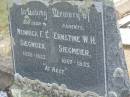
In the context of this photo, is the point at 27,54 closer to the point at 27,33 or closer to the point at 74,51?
the point at 27,33

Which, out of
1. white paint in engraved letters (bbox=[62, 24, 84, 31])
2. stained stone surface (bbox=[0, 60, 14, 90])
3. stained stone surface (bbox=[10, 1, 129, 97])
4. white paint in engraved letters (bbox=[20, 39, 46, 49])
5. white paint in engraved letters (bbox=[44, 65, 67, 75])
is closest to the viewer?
stained stone surface (bbox=[10, 1, 129, 97])

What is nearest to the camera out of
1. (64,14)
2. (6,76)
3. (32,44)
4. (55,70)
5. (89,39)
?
(89,39)

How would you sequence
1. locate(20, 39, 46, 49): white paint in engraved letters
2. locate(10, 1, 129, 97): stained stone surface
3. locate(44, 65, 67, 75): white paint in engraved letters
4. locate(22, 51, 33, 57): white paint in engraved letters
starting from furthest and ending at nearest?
locate(22, 51, 33, 57): white paint in engraved letters → locate(20, 39, 46, 49): white paint in engraved letters → locate(44, 65, 67, 75): white paint in engraved letters → locate(10, 1, 129, 97): stained stone surface

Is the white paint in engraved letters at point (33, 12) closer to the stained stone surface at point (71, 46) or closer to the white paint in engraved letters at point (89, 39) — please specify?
the stained stone surface at point (71, 46)

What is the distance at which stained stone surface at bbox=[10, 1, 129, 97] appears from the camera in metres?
3.59

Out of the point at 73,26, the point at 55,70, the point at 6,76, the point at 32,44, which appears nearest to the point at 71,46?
the point at 73,26

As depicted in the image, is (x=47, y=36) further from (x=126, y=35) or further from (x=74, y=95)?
(x=126, y=35)

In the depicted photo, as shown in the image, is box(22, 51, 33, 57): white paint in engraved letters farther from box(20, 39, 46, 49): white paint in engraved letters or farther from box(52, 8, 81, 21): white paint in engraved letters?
box(52, 8, 81, 21): white paint in engraved letters

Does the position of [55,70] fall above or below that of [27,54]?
below

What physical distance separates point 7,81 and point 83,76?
941 millimetres

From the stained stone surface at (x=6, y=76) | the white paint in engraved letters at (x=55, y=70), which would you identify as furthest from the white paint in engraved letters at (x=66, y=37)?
the stained stone surface at (x=6, y=76)

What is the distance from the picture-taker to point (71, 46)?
3848 mm

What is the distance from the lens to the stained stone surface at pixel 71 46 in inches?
141

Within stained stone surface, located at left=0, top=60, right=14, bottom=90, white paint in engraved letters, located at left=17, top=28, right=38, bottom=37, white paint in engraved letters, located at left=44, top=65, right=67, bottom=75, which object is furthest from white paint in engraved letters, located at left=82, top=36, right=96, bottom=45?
stained stone surface, located at left=0, top=60, right=14, bottom=90
